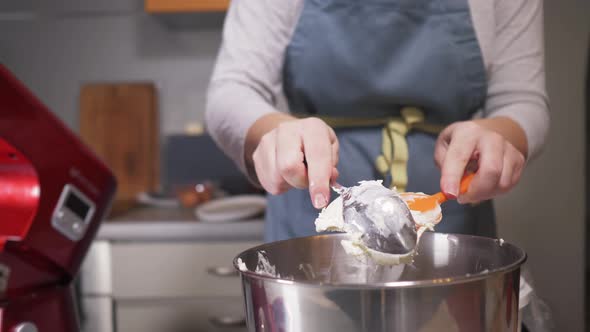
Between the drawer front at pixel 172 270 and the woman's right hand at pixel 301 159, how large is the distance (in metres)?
0.92

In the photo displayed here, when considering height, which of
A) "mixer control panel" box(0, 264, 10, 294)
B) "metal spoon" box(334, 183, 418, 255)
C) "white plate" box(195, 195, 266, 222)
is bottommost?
"white plate" box(195, 195, 266, 222)

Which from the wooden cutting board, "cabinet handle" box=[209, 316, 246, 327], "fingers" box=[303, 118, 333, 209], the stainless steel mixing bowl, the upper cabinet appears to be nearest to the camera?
the stainless steel mixing bowl

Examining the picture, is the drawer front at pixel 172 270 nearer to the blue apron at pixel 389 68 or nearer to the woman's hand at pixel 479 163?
the blue apron at pixel 389 68

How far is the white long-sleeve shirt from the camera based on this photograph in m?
0.78

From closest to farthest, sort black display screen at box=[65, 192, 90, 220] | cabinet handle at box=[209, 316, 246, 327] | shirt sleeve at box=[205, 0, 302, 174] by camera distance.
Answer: black display screen at box=[65, 192, 90, 220], shirt sleeve at box=[205, 0, 302, 174], cabinet handle at box=[209, 316, 246, 327]

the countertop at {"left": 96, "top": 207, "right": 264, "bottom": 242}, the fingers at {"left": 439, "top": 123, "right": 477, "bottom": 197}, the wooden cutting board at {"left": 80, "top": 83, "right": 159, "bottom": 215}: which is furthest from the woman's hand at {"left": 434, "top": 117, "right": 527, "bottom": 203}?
the wooden cutting board at {"left": 80, "top": 83, "right": 159, "bottom": 215}

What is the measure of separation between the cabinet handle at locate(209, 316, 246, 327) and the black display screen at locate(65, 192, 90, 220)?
86cm

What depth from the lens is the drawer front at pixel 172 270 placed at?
1451mm

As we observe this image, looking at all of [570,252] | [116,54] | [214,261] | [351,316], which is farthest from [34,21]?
[351,316]

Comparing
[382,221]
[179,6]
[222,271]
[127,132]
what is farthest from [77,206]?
[127,132]

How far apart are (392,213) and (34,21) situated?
1.87 meters

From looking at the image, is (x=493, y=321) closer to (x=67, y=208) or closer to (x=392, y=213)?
(x=392, y=213)

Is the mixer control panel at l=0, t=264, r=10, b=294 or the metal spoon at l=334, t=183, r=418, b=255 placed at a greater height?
the metal spoon at l=334, t=183, r=418, b=255

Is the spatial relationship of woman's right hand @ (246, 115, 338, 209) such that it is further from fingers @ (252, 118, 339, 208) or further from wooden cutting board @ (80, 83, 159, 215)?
wooden cutting board @ (80, 83, 159, 215)
